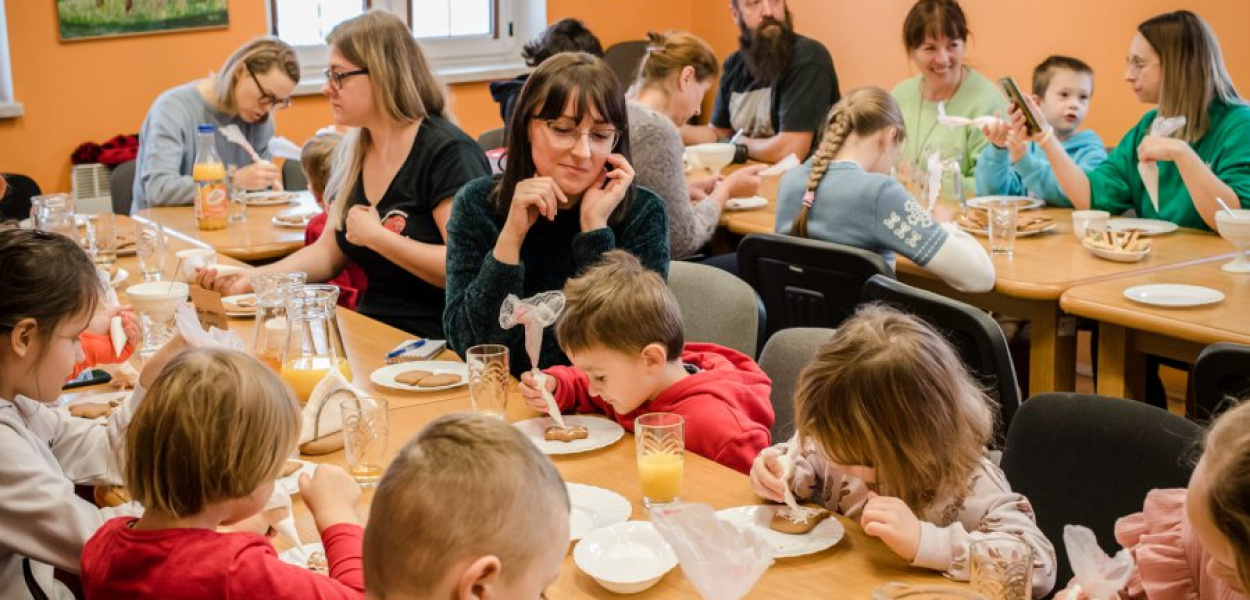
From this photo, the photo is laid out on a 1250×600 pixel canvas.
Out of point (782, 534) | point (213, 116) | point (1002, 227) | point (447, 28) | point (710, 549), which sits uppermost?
point (447, 28)

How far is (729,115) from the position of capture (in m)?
6.45

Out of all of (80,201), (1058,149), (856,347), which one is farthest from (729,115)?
(856,347)

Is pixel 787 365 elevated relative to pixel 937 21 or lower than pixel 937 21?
lower

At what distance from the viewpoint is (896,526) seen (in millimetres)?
1818

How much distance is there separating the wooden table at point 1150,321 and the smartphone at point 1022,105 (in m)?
0.85

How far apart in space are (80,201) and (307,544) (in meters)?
4.88

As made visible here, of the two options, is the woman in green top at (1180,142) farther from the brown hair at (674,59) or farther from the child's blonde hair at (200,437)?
the child's blonde hair at (200,437)

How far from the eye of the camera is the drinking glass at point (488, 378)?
244cm

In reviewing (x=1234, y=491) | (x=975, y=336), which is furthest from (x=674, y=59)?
(x=1234, y=491)

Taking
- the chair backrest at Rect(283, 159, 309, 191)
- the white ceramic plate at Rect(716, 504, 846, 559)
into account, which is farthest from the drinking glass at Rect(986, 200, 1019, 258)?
the chair backrest at Rect(283, 159, 309, 191)

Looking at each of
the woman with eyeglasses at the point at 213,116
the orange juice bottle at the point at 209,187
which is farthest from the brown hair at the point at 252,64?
the orange juice bottle at the point at 209,187

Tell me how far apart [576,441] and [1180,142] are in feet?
8.18

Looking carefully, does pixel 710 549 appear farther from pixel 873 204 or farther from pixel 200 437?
pixel 873 204

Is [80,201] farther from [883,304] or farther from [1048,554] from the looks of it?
[1048,554]
